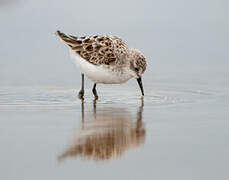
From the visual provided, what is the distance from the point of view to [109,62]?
28.1 ft

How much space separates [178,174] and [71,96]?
4224mm

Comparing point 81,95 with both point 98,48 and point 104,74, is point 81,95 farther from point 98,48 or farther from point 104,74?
point 98,48

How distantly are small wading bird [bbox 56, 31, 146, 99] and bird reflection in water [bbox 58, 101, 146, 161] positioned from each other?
1.25 meters

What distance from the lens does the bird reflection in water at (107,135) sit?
5129 mm

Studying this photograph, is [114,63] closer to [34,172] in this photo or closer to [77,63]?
[77,63]

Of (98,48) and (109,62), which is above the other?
(98,48)

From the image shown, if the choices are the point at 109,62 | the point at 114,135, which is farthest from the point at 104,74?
the point at 114,135

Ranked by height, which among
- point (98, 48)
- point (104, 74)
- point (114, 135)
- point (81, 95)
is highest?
point (98, 48)

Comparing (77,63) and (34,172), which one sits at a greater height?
(77,63)

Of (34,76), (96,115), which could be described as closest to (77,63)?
(34,76)

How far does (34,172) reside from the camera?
15.0 feet

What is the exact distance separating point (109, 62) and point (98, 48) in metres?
0.41

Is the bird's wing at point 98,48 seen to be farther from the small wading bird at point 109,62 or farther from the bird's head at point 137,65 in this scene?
the bird's head at point 137,65

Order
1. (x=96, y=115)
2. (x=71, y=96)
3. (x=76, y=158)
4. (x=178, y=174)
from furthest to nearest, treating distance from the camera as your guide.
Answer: (x=71, y=96) < (x=96, y=115) < (x=76, y=158) < (x=178, y=174)
